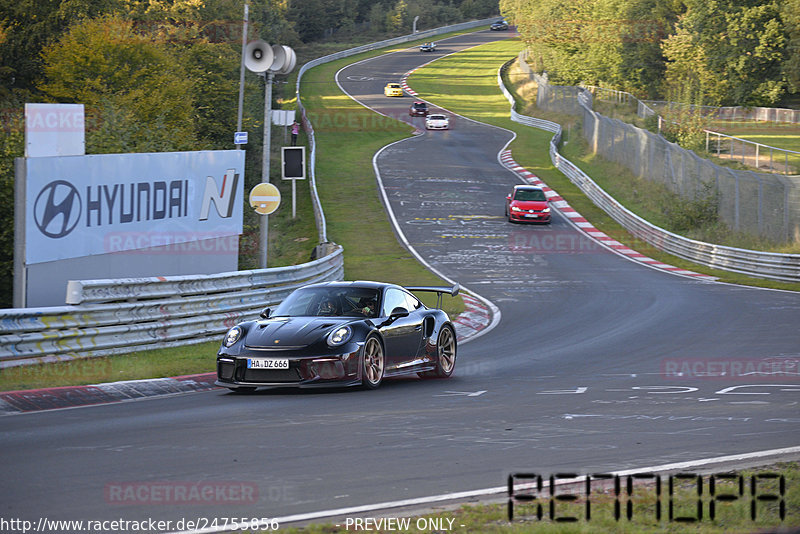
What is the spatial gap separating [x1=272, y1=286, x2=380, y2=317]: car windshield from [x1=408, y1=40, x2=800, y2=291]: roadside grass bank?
58.0 feet

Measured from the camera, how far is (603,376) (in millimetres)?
13258

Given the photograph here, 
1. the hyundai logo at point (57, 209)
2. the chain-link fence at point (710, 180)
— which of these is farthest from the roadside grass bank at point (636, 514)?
the chain-link fence at point (710, 180)

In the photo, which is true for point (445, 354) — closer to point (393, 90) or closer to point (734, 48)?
point (734, 48)

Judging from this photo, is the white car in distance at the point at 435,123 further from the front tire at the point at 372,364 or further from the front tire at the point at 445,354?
the front tire at the point at 372,364

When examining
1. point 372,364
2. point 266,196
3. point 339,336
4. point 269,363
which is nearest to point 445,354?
point 372,364

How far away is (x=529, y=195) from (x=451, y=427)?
A: 31.9 m

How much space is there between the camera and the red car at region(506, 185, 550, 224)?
39.6m

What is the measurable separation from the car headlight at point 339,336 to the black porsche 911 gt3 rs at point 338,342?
0.01m

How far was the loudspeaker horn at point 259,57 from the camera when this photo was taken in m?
18.6

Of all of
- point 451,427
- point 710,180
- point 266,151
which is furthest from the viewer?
point 710,180

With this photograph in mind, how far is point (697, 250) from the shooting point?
3247cm

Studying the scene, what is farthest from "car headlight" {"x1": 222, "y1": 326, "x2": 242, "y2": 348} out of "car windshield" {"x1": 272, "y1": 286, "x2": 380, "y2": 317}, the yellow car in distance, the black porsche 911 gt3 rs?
the yellow car in distance

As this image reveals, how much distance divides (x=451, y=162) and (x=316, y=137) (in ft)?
37.8

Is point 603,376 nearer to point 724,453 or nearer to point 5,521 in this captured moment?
point 724,453
